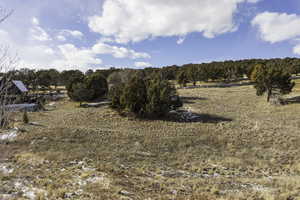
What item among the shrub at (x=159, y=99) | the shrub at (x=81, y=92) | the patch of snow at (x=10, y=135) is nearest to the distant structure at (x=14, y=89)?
the patch of snow at (x=10, y=135)

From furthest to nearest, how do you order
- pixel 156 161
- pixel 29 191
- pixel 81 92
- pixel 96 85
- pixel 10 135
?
pixel 96 85 < pixel 81 92 < pixel 10 135 < pixel 156 161 < pixel 29 191

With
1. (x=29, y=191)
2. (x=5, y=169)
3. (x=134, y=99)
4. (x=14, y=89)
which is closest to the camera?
(x=29, y=191)

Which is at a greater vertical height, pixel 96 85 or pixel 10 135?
pixel 96 85

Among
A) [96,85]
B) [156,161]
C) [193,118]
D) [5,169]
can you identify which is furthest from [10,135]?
[96,85]

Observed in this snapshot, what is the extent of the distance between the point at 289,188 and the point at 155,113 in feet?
47.3

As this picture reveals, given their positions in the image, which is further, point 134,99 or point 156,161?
point 134,99

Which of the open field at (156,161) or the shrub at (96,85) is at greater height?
the shrub at (96,85)

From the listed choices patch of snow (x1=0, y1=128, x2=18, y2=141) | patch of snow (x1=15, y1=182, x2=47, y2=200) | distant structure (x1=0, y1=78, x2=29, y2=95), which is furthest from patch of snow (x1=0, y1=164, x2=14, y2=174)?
patch of snow (x1=0, y1=128, x2=18, y2=141)

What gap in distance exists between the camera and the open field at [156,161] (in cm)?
651

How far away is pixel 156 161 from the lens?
10.3 meters

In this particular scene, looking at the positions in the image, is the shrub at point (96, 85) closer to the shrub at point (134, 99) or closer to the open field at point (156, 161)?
the shrub at point (134, 99)

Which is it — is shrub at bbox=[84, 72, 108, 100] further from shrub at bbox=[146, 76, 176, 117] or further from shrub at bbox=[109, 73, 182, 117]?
shrub at bbox=[146, 76, 176, 117]

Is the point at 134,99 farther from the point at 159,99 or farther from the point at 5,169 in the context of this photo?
the point at 5,169

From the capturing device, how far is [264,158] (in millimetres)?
11141
